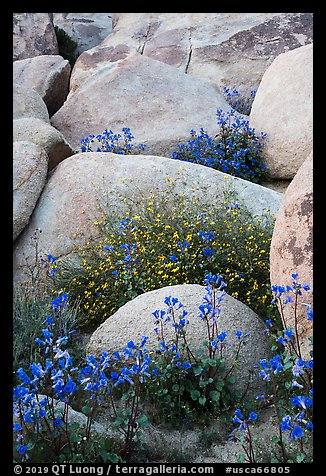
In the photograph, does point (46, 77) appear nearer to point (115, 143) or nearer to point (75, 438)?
point (115, 143)

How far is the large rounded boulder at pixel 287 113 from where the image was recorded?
660cm

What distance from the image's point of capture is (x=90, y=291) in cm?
474

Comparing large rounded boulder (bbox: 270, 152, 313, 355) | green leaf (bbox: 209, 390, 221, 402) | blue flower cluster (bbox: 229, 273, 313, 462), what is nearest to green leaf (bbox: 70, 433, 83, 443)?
blue flower cluster (bbox: 229, 273, 313, 462)

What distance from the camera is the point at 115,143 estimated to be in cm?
693

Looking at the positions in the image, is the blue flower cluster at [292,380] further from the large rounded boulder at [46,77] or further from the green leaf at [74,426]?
the large rounded boulder at [46,77]

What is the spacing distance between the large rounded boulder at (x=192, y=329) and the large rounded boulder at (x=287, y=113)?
11.0 ft

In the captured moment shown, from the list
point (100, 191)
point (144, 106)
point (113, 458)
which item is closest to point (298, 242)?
point (113, 458)

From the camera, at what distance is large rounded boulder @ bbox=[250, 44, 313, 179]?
6.60 m

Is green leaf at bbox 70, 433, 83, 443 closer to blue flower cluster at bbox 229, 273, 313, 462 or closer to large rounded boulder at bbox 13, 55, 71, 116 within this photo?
blue flower cluster at bbox 229, 273, 313, 462

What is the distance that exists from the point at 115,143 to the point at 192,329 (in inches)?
150
